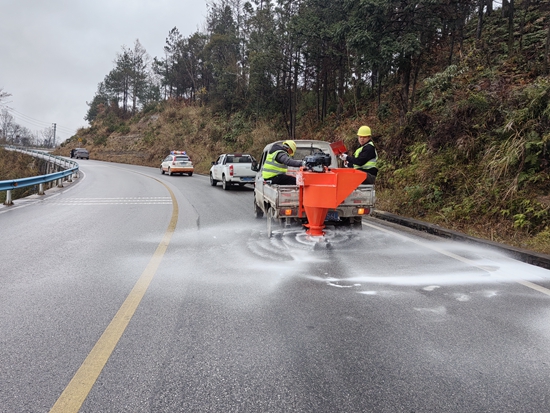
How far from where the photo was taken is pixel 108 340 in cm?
346

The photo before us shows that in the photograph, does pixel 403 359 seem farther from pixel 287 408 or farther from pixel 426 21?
pixel 426 21

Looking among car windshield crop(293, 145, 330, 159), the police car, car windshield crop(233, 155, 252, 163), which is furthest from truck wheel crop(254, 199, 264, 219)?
the police car

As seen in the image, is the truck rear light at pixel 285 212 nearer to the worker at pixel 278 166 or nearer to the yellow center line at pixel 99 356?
the worker at pixel 278 166

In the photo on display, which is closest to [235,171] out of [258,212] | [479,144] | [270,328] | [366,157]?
[258,212]

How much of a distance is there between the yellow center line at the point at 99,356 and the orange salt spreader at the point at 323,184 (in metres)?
2.86

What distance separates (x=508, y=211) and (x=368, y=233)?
8.51 feet

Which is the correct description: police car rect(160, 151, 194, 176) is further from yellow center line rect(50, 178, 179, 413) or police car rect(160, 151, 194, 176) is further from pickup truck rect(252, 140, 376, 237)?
yellow center line rect(50, 178, 179, 413)

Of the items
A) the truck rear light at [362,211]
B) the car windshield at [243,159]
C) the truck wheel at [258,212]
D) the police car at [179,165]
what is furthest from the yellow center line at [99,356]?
the police car at [179,165]

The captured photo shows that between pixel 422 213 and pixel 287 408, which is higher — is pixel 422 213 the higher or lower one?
the higher one

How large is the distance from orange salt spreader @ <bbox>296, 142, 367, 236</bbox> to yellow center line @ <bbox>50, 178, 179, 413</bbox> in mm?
2857

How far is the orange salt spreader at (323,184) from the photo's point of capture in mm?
6801

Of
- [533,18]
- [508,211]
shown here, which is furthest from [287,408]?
[533,18]

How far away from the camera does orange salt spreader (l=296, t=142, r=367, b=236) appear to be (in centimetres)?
680

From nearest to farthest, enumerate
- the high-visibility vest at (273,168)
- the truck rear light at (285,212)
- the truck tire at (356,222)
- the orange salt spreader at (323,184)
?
1. the orange salt spreader at (323,184)
2. the truck rear light at (285,212)
3. the truck tire at (356,222)
4. the high-visibility vest at (273,168)
